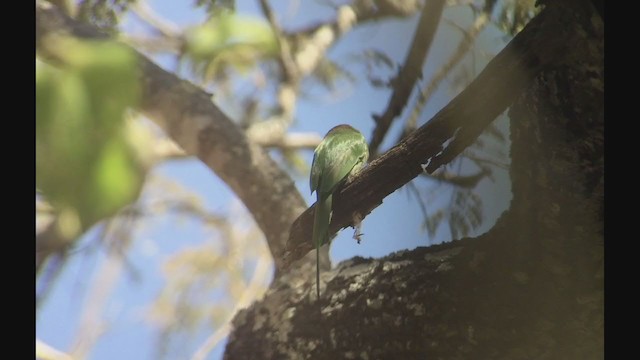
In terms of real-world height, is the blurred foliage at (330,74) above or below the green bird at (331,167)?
above

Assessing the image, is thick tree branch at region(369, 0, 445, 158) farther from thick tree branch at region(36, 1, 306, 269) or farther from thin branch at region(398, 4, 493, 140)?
thick tree branch at region(36, 1, 306, 269)

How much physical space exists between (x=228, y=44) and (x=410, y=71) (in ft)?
1.04

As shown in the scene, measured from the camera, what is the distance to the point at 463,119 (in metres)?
0.50

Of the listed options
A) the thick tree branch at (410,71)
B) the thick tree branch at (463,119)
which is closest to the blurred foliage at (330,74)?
the thick tree branch at (410,71)

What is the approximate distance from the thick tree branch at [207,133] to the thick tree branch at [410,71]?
6.4 inches

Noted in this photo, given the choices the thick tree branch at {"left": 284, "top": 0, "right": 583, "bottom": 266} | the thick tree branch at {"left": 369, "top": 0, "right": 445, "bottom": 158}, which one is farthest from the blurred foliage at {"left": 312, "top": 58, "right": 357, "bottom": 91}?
the thick tree branch at {"left": 284, "top": 0, "right": 583, "bottom": 266}

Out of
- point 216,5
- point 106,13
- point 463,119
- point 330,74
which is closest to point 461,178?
point 463,119

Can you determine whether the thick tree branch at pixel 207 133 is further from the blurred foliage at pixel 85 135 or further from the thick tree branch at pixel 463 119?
the thick tree branch at pixel 463 119

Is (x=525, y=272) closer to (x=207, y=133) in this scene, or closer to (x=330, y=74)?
(x=330, y=74)

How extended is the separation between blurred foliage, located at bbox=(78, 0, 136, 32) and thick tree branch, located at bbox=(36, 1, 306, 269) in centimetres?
1

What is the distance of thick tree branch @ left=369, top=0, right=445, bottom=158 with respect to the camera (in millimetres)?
609

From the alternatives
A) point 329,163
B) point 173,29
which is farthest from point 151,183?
point 329,163

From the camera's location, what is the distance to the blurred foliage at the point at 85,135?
0.65m
